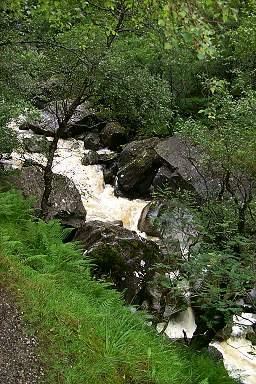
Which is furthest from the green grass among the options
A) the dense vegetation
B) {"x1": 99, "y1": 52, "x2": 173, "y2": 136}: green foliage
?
{"x1": 99, "y1": 52, "x2": 173, "y2": 136}: green foliage

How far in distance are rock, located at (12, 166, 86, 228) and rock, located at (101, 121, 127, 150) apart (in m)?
7.08

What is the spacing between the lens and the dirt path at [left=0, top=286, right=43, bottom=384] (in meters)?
4.70

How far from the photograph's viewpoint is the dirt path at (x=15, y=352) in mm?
4699

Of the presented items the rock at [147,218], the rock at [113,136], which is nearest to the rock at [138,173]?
the rock at [147,218]

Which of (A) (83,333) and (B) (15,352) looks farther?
(A) (83,333)

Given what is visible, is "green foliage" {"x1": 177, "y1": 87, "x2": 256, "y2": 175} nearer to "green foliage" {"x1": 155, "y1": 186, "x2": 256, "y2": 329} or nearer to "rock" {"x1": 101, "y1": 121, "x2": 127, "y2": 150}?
"green foliage" {"x1": 155, "y1": 186, "x2": 256, "y2": 329}

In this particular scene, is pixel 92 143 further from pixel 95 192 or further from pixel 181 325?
pixel 181 325

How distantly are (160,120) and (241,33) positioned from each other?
9.34 m

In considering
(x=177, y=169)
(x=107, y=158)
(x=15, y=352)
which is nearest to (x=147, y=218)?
(x=177, y=169)

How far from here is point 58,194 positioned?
1452 cm

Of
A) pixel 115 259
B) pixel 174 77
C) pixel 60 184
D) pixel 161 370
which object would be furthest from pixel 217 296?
pixel 174 77

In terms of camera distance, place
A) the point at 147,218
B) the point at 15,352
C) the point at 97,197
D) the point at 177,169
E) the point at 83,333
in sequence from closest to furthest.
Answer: the point at 15,352 → the point at 83,333 → the point at 147,218 → the point at 177,169 → the point at 97,197

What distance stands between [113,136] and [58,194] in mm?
8030

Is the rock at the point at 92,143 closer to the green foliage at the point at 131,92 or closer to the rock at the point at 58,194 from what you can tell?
the rock at the point at 58,194
